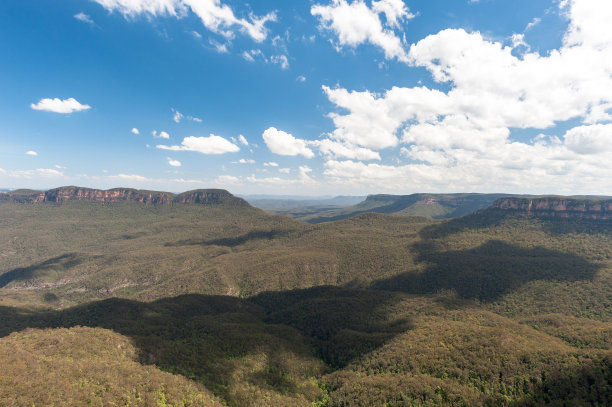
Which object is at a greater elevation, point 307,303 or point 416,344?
point 416,344

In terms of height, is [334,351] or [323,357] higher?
[334,351]

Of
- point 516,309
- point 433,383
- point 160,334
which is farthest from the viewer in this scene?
point 516,309

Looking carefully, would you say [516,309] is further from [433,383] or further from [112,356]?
[112,356]

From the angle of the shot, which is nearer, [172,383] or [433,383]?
[172,383]

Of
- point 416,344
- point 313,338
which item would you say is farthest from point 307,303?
point 416,344

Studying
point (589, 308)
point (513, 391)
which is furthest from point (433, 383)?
point (589, 308)

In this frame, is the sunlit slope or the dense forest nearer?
the dense forest

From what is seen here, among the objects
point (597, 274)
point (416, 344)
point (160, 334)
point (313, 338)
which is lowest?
point (313, 338)

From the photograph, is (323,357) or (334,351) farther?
(323,357)

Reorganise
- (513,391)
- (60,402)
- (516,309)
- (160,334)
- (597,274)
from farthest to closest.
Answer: (597,274)
(516,309)
(160,334)
(513,391)
(60,402)

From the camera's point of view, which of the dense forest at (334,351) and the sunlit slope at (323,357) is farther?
the sunlit slope at (323,357)
